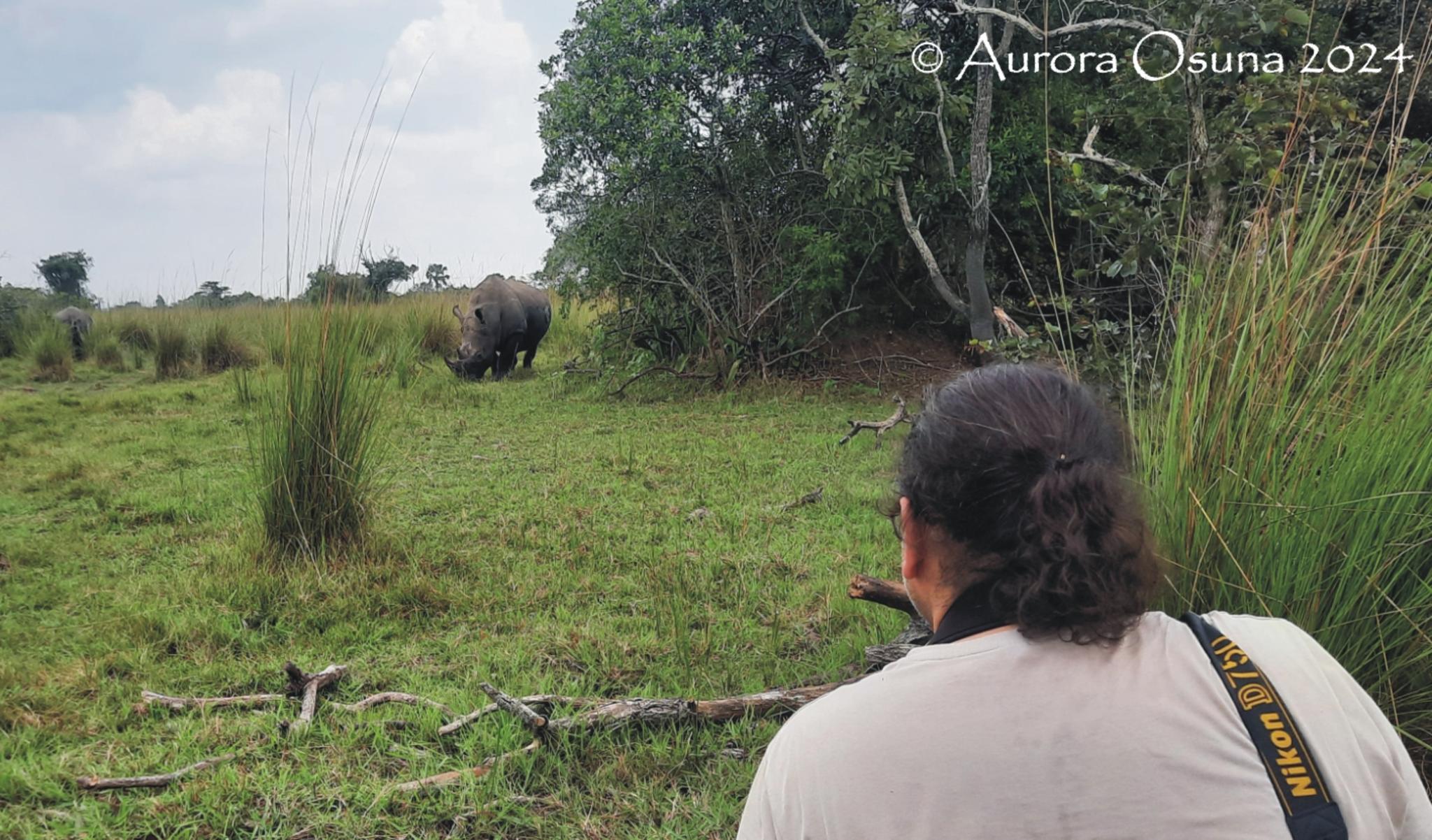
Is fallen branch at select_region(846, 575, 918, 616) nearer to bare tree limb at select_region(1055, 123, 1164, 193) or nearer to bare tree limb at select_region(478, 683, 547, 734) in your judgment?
bare tree limb at select_region(478, 683, 547, 734)

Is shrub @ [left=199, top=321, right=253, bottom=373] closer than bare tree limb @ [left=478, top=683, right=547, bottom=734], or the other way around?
bare tree limb @ [left=478, top=683, right=547, bottom=734]

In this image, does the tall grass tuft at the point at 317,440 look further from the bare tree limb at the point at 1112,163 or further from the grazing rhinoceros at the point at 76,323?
the grazing rhinoceros at the point at 76,323

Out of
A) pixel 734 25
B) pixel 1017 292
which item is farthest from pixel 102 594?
pixel 1017 292

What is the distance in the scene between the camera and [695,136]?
915 cm

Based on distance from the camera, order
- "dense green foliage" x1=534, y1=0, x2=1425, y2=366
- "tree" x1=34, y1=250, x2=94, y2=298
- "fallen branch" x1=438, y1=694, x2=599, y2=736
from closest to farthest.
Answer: "fallen branch" x1=438, y1=694, x2=599, y2=736 → "dense green foliage" x1=534, y1=0, x2=1425, y2=366 → "tree" x1=34, y1=250, x2=94, y2=298

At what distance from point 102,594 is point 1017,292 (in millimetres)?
9154

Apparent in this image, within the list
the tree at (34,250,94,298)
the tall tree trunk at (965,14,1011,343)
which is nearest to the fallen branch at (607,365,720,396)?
the tall tree trunk at (965,14,1011,343)

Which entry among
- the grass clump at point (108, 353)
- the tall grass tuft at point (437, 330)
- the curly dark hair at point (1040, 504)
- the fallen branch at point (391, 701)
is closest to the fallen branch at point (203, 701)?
the fallen branch at point (391, 701)

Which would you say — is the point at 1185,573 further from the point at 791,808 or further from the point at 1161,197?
the point at 1161,197

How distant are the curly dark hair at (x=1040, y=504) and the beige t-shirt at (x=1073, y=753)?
5cm

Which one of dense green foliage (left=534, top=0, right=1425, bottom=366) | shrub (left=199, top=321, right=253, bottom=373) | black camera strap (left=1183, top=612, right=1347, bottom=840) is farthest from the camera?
shrub (left=199, top=321, right=253, bottom=373)

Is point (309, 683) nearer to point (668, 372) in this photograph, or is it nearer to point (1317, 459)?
point (1317, 459)

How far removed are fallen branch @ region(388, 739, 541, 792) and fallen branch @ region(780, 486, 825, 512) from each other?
8.67 feet

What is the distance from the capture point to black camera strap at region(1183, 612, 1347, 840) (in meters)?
0.94
